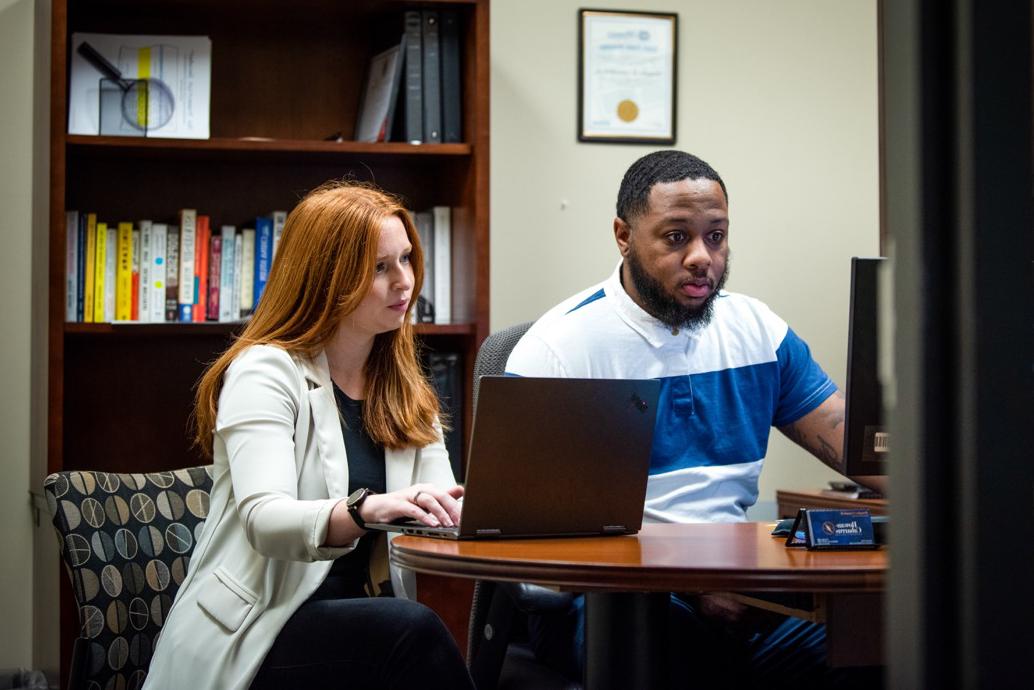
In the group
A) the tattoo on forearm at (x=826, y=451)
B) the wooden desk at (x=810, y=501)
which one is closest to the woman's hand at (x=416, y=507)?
the tattoo on forearm at (x=826, y=451)

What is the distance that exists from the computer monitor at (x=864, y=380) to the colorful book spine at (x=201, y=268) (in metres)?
1.71

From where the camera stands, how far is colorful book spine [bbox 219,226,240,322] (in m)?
2.71

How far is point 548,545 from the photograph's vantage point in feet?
4.40

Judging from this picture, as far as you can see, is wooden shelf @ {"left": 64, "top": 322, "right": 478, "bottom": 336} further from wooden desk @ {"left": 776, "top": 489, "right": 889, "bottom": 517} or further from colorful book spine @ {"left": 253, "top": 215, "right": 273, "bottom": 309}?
wooden desk @ {"left": 776, "top": 489, "right": 889, "bottom": 517}

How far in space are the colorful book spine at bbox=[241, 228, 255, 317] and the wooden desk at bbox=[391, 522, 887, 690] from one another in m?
1.45

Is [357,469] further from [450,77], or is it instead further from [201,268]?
[450,77]

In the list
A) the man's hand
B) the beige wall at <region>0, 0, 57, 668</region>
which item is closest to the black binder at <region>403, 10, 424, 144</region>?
the beige wall at <region>0, 0, 57, 668</region>

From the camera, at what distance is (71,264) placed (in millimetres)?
2621

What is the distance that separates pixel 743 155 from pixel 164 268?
5.20 feet

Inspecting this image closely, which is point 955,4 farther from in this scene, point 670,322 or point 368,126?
point 368,126

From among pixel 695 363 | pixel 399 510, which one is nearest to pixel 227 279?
pixel 695 363

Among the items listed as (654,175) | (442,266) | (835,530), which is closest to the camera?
(835,530)

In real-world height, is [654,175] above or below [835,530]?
above

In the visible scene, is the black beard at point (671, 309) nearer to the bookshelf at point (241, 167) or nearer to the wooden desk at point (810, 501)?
the wooden desk at point (810, 501)
